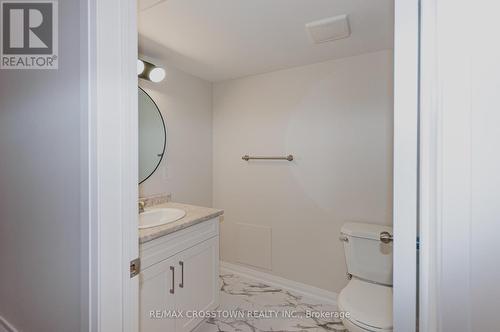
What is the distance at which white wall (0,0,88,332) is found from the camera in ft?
2.62

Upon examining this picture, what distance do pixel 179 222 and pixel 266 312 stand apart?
3.75 ft

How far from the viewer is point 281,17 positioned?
144cm

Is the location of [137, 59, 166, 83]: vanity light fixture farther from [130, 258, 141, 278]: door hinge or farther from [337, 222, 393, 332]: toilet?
[337, 222, 393, 332]: toilet

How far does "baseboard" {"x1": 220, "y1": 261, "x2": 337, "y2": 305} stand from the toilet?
0.42m

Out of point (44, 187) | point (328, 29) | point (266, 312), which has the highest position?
point (328, 29)

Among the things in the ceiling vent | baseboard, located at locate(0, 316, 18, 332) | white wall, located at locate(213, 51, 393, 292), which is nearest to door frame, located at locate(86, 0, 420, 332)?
baseboard, located at locate(0, 316, 18, 332)

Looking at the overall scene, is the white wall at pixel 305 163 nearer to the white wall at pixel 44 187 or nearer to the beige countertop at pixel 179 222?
the beige countertop at pixel 179 222

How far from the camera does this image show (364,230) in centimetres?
175

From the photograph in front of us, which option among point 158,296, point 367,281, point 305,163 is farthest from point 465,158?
point 305,163

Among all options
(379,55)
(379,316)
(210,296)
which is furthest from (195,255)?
(379,55)

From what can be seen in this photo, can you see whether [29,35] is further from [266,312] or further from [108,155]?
[266,312]

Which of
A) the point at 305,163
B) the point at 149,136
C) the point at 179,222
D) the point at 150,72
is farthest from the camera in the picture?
the point at 305,163

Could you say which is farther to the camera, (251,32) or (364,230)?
→ (364,230)

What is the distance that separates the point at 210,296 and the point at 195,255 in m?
0.40
